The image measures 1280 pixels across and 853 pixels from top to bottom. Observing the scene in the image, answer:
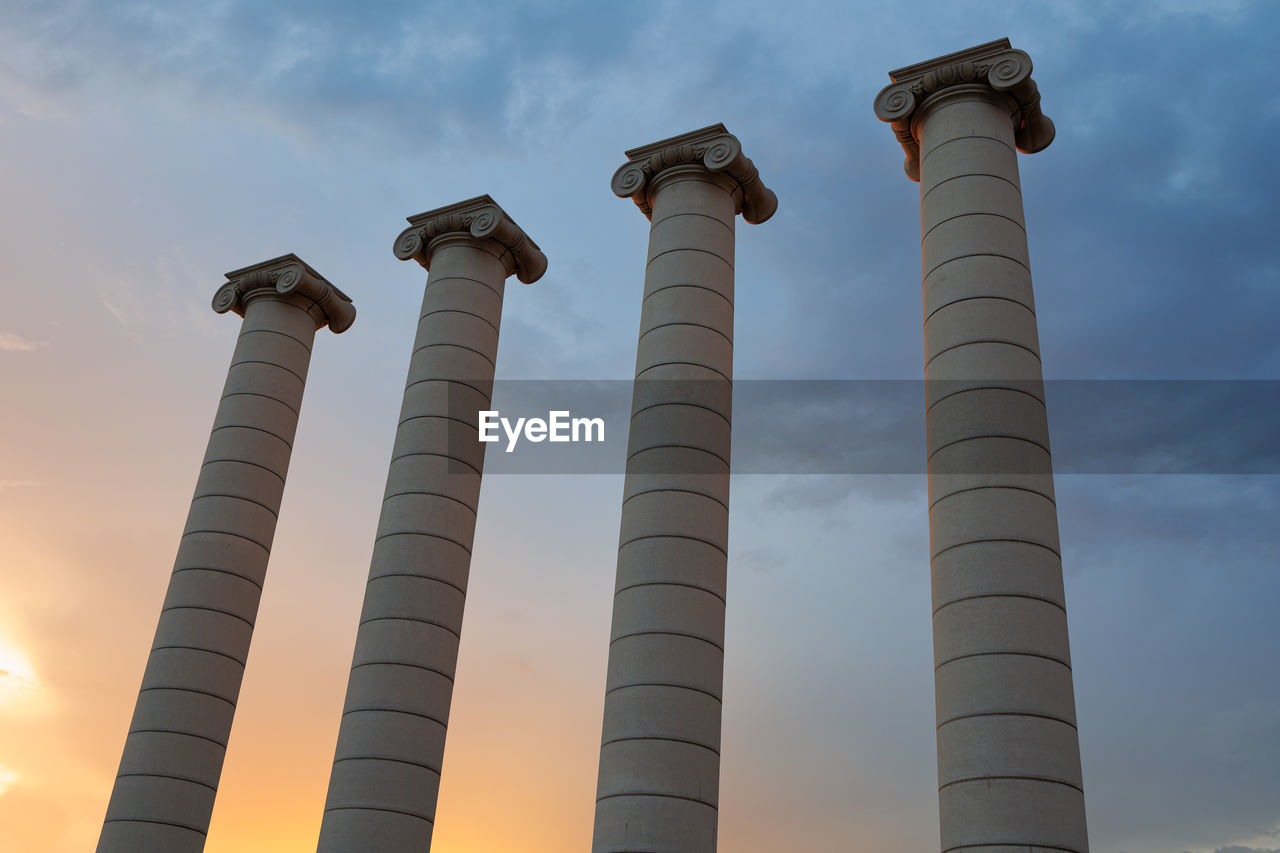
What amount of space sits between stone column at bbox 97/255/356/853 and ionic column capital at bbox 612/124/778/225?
17.3 m

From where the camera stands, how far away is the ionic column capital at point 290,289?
53500 mm

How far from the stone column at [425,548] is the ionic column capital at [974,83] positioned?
57.5 ft

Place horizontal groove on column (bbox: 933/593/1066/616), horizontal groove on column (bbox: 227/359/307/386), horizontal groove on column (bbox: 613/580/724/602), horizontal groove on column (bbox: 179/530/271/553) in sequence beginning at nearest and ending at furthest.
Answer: horizontal groove on column (bbox: 933/593/1066/616) → horizontal groove on column (bbox: 613/580/724/602) → horizontal groove on column (bbox: 179/530/271/553) → horizontal groove on column (bbox: 227/359/307/386)

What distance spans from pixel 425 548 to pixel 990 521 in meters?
20.8

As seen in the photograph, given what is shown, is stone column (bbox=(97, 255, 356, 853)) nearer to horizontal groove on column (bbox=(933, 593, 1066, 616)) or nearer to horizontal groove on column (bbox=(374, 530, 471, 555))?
horizontal groove on column (bbox=(374, 530, 471, 555))

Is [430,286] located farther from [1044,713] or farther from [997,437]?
[1044,713]

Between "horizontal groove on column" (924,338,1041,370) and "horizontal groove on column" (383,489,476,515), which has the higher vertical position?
"horizontal groove on column" (924,338,1041,370)

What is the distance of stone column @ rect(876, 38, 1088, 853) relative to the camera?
28.2 meters

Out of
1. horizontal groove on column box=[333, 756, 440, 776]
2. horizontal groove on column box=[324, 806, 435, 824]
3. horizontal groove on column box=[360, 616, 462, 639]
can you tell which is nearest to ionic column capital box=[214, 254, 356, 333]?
horizontal groove on column box=[360, 616, 462, 639]

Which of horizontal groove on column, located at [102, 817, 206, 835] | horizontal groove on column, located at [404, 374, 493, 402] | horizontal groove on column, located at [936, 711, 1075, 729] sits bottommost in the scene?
horizontal groove on column, located at [102, 817, 206, 835]

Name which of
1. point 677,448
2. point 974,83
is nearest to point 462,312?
point 677,448

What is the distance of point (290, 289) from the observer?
53031mm

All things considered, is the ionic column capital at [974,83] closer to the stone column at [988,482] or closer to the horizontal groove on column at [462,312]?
the stone column at [988,482]

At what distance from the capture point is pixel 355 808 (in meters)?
38.7
